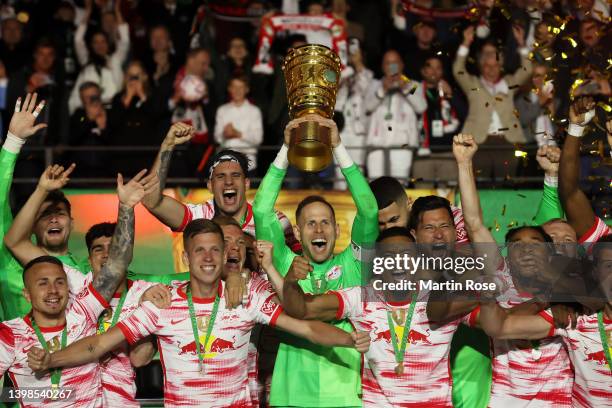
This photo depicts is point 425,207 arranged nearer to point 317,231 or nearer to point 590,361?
point 317,231

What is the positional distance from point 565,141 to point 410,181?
2.59m

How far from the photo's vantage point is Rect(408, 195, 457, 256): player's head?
24.6ft

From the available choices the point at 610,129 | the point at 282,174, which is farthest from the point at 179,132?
the point at 610,129

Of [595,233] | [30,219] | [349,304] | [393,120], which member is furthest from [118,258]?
[393,120]

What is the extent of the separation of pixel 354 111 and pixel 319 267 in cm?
412

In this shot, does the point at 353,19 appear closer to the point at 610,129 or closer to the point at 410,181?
the point at 410,181

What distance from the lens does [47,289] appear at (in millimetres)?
7156

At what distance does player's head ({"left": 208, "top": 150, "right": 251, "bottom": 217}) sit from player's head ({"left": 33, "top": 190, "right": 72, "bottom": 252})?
1.03 meters

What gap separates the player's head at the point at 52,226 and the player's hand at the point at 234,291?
1.54 metres

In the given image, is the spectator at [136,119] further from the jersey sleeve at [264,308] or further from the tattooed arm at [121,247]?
the jersey sleeve at [264,308]

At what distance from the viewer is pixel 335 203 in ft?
35.1

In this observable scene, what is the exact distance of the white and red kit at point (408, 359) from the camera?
Result: 23.5 feet

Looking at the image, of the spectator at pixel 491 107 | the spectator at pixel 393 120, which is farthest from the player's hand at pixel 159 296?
the spectator at pixel 491 107

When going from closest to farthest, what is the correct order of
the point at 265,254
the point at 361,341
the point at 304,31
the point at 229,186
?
the point at 361,341 → the point at 265,254 → the point at 229,186 → the point at 304,31
